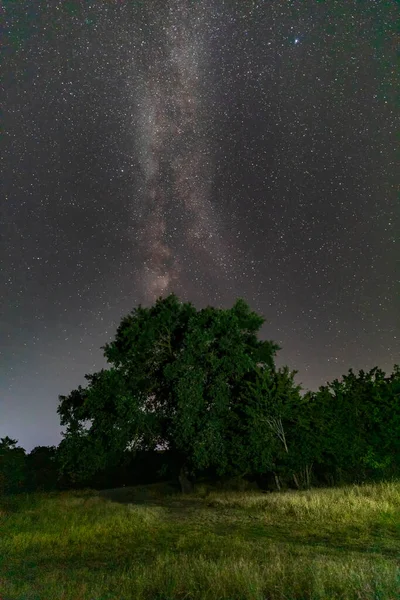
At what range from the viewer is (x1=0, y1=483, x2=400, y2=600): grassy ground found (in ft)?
21.9

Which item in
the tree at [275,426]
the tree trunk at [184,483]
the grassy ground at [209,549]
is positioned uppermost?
the tree at [275,426]

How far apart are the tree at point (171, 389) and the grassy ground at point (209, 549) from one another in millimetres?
3620

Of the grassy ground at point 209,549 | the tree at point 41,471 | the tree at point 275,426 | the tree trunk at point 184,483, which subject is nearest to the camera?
the grassy ground at point 209,549

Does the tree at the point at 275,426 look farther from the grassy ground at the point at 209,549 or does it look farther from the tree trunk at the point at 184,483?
the tree trunk at the point at 184,483

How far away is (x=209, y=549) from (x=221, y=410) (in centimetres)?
1358

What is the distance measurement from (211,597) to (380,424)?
21774 millimetres

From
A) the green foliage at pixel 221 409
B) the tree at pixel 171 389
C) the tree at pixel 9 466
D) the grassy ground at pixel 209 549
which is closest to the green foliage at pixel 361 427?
the green foliage at pixel 221 409

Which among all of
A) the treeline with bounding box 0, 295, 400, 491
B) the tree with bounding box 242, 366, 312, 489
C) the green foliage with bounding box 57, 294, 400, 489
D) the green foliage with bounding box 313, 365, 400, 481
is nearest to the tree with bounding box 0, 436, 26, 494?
the treeline with bounding box 0, 295, 400, 491

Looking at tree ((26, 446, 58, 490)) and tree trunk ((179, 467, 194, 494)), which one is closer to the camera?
tree trunk ((179, 467, 194, 494))

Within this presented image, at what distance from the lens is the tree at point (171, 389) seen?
930 inches

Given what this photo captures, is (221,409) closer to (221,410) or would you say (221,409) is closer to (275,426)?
(221,410)

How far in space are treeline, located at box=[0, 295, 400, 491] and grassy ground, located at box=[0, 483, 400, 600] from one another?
385 cm

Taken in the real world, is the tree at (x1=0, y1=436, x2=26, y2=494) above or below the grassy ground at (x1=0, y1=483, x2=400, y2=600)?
above

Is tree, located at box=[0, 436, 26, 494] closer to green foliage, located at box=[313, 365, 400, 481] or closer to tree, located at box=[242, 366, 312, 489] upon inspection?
tree, located at box=[242, 366, 312, 489]
